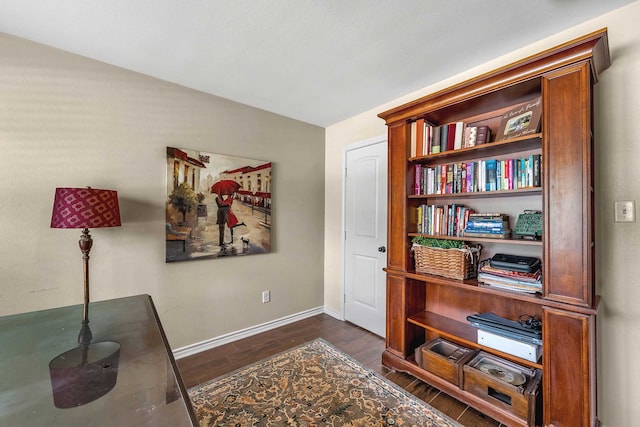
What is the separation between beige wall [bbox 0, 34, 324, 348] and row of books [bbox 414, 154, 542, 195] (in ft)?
5.09

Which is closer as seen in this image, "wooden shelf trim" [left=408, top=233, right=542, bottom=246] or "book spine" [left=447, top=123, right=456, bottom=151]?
"wooden shelf trim" [left=408, top=233, right=542, bottom=246]

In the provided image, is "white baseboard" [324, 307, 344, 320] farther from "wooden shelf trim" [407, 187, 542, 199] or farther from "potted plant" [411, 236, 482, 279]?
"wooden shelf trim" [407, 187, 542, 199]

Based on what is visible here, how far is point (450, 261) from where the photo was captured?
196 cm

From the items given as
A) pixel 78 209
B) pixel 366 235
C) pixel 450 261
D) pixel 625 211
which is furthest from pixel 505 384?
pixel 78 209

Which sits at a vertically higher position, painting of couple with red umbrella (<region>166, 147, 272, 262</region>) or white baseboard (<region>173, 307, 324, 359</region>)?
painting of couple with red umbrella (<region>166, 147, 272, 262</region>)

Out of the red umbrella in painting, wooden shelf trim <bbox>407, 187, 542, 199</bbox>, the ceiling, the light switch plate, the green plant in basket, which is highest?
the ceiling

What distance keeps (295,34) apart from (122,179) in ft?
5.53

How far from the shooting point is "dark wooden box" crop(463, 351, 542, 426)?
1549mm

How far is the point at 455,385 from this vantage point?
6.05ft

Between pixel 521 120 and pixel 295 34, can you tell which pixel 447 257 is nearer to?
pixel 521 120

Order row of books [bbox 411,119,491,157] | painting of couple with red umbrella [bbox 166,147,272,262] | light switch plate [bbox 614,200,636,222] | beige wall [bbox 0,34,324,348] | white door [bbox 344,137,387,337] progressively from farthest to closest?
white door [bbox 344,137,387,337] < painting of couple with red umbrella [bbox 166,147,272,262] < row of books [bbox 411,119,491,157] < beige wall [bbox 0,34,324,348] < light switch plate [bbox 614,200,636,222]

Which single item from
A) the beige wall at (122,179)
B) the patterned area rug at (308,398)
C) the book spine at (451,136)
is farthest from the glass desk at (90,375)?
the book spine at (451,136)

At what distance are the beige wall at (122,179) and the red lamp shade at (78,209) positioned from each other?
417 millimetres

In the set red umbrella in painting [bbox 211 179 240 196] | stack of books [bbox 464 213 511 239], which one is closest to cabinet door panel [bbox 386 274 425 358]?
stack of books [bbox 464 213 511 239]
